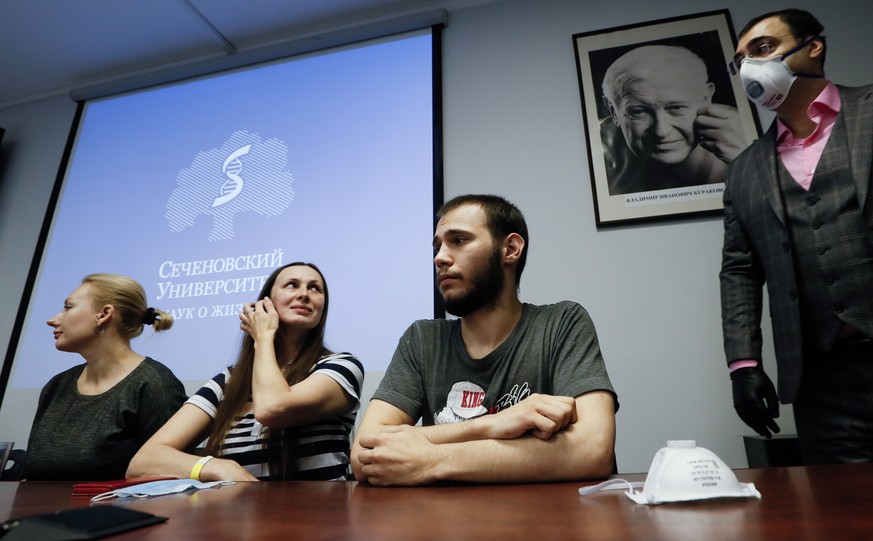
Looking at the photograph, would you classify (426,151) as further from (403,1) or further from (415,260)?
(403,1)

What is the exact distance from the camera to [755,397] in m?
1.23

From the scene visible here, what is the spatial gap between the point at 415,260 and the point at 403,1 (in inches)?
54.9

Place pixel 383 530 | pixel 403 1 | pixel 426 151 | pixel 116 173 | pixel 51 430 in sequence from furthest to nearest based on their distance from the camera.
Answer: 1. pixel 116 173
2. pixel 403 1
3. pixel 426 151
4. pixel 51 430
5. pixel 383 530

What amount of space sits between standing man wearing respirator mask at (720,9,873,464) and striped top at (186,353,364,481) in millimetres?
1027

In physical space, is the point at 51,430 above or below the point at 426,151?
below

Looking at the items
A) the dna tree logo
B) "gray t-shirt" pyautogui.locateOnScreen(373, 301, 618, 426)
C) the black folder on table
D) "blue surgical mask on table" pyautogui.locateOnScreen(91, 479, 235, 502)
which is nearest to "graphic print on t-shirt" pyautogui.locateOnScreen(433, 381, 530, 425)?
"gray t-shirt" pyautogui.locateOnScreen(373, 301, 618, 426)

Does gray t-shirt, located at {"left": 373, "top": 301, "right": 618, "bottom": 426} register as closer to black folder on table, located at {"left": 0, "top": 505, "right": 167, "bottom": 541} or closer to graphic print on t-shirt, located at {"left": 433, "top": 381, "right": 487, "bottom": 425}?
graphic print on t-shirt, located at {"left": 433, "top": 381, "right": 487, "bottom": 425}

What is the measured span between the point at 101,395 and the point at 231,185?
3.94ft

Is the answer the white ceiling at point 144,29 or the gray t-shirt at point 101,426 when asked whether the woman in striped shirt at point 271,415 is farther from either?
the white ceiling at point 144,29

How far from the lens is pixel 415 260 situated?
2.14 meters

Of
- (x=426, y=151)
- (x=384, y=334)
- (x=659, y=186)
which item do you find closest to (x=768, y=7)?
(x=659, y=186)

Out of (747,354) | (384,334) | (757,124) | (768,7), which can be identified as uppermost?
(768,7)

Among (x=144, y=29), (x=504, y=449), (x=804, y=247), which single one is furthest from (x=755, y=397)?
(x=144, y=29)

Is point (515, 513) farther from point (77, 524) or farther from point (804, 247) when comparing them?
point (804, 247)
